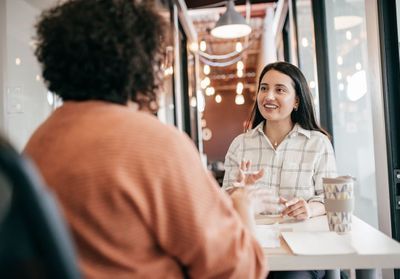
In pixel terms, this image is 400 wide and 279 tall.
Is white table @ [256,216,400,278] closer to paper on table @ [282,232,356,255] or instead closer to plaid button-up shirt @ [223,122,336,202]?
paper on table @ [282,232,356,255]

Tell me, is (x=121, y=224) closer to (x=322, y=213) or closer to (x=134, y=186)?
(x=134, y=186)

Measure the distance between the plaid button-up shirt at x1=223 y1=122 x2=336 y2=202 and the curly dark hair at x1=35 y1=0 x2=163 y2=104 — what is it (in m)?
1.18

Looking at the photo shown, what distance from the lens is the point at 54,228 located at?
0.43 m

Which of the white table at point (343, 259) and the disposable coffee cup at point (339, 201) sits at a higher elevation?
the disposable coffee cup at point (339, 201)

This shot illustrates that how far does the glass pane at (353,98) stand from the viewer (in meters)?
2.06

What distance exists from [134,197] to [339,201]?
0.86 m

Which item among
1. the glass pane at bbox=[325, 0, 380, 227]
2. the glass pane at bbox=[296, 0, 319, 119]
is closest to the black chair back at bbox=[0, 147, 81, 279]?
the glass pane at bbox=[325, 0, 380, 227]

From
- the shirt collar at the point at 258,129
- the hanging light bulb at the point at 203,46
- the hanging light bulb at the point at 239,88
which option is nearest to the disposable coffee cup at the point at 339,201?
the shirt collar at the point at 258,129

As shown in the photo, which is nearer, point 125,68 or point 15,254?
point 15,254

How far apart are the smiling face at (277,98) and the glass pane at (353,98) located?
1.24 ft

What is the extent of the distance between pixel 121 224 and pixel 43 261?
238mm

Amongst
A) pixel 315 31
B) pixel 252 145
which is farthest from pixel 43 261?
pixel 315 31

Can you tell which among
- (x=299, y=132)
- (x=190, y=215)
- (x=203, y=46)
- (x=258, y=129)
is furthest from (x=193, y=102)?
(x=190, y=215)

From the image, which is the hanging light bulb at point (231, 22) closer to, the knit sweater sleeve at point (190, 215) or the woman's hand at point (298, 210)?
the woman's hand at point (298, 210)
